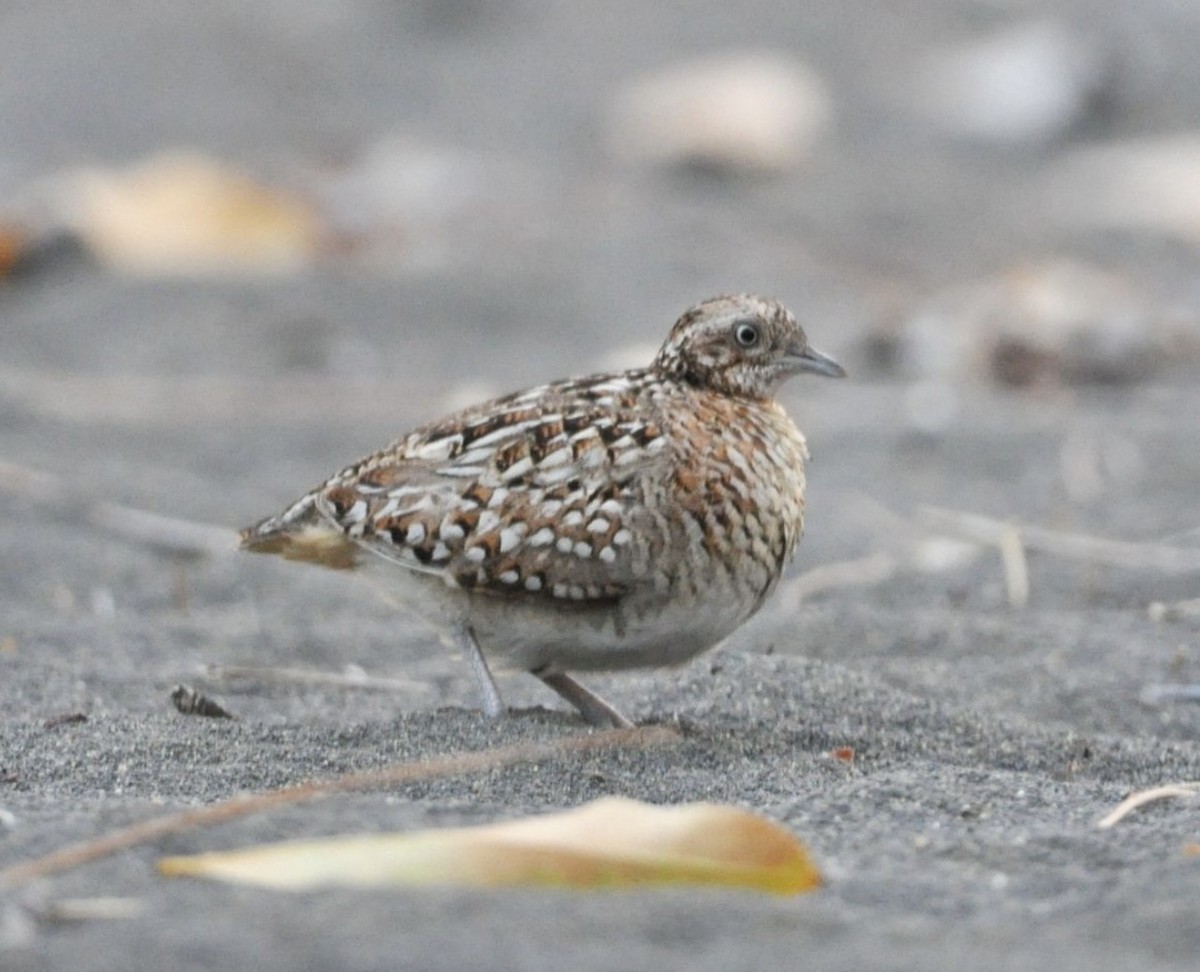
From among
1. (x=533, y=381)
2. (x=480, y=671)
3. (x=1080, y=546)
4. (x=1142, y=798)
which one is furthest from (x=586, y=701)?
(x=533, y=381)

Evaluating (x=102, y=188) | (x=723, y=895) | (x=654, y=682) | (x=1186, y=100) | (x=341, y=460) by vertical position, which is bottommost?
(x=723, y=895)

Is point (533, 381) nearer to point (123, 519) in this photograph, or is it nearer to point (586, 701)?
point (123, 519)

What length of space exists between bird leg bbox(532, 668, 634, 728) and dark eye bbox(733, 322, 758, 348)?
876 mm

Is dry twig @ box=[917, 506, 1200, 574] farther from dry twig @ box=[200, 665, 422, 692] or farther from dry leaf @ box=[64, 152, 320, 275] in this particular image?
dry leaf @ box=[64, 152, 320, 275]

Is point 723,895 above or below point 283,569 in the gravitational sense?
below

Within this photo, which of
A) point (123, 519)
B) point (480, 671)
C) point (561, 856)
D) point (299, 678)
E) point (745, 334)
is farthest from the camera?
point (123, 519)

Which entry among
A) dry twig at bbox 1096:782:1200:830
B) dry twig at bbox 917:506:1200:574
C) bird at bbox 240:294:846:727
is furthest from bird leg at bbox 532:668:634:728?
dry twig at bbox 917:506:1200:574

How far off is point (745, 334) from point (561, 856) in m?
2.27

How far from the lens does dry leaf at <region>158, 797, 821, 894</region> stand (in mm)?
3238

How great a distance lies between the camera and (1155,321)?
10656 mm

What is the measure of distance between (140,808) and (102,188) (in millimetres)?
8950

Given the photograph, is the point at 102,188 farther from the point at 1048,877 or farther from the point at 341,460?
the point at 1048,877

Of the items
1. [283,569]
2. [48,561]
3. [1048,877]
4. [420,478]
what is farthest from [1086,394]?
[1048,877]

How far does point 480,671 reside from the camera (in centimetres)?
502
